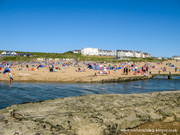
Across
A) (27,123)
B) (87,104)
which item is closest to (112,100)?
(87,104)

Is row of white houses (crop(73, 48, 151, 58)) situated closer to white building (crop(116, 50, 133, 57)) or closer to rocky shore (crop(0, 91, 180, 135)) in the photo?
white building (crop(116, 50, 133, 57))

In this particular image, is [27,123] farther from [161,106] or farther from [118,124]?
[161,106]

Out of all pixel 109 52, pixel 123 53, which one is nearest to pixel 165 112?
pixel 123 53

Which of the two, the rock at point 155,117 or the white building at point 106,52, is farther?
the white building at point 106,52

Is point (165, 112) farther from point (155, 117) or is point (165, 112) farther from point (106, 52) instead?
point (106, 52)

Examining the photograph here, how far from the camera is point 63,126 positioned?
445 centimetres

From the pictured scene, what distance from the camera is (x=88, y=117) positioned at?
5.06 m

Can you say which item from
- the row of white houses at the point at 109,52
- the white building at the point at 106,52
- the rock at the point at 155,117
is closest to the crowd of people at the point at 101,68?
the rock at the point at 155,117


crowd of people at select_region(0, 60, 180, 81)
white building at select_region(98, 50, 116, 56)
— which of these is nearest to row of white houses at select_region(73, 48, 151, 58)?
white building at select_region(98, 50, 116, 56)

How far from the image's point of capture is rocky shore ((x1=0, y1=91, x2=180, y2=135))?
14.1 ft

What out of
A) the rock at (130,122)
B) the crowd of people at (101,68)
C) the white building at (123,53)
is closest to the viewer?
the rock at (130,122)

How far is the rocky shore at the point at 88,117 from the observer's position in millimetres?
4285

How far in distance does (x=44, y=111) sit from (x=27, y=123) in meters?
1.02

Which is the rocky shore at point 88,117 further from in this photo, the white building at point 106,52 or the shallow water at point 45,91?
the white building at point 106,52
